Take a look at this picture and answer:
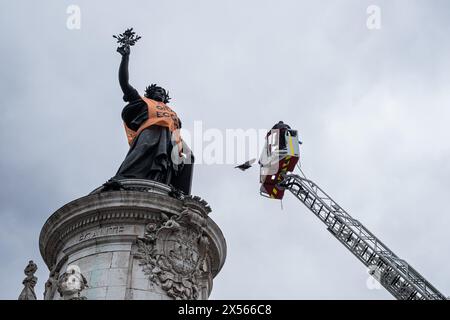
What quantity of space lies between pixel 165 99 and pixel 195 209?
5.95 meters

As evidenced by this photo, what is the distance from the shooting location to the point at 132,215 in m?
15.0

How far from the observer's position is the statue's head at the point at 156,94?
65.9 ft

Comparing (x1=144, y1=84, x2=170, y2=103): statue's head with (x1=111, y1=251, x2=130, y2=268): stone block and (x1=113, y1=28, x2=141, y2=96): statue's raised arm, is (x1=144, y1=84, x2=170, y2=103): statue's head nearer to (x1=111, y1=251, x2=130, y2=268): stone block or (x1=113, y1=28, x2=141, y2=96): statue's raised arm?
(x1=113, y1=28, x2=141, y2=96): statue's raised arm

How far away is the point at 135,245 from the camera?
14602mm

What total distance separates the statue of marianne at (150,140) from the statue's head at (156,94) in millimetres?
264

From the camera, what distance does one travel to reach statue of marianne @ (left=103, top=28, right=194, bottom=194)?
701 inches

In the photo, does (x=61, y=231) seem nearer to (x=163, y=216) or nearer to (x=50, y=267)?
(x=50, y=267)

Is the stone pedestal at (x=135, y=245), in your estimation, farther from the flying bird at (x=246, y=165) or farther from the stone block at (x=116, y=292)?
the flying bird at (x=246, y=165)

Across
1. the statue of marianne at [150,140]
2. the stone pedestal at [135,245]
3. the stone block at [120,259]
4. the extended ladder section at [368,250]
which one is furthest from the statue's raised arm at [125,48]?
the extended ladder section at [368,250]

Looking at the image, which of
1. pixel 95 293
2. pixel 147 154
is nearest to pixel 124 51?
pixel 147 154

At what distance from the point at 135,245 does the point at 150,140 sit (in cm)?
440

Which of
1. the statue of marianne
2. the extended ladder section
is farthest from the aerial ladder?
the statue of marianne

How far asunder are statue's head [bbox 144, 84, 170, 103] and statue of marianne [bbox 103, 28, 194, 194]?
264 mm

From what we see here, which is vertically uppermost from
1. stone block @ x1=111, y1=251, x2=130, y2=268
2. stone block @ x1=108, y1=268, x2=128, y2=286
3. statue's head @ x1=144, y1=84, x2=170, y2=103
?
statue's head @ x1=144, y1=84, x2=170, y2=103
